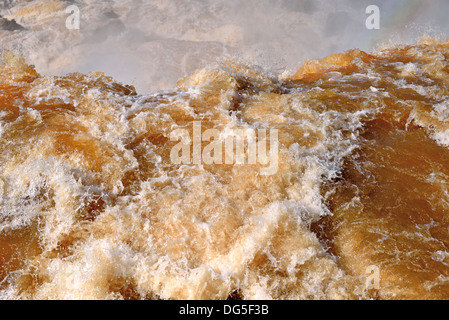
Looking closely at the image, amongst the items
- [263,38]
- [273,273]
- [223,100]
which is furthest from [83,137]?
[263,38]

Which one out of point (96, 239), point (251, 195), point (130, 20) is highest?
point (130, 20)

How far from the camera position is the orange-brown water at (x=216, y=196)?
7.66 ft

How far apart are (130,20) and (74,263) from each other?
1139cm

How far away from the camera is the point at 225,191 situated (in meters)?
2.99

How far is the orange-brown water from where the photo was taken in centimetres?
234

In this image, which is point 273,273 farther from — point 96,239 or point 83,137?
point 83,137

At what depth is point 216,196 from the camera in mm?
2930

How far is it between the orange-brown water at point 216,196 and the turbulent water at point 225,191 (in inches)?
0.5

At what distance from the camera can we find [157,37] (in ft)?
37.2

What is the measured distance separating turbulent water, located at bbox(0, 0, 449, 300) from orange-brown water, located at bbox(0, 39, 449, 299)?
0.04ft

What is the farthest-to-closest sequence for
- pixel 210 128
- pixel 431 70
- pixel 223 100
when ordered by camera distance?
pixel 431 70
pixel 223 100
pixel 210 128

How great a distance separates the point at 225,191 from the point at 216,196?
0.35 feet

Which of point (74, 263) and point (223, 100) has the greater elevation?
point (223, 100)

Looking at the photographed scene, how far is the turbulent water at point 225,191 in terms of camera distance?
2342 millimetres
